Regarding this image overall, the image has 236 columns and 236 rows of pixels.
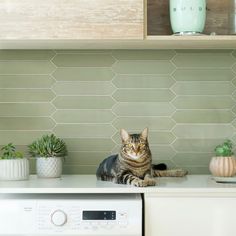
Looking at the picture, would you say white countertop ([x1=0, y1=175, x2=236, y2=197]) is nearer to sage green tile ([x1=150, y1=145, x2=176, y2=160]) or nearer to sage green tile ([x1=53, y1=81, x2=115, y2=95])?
sage green tile ([x1=150, y1=145, x2=176, y2=160])

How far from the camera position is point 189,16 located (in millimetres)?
2156

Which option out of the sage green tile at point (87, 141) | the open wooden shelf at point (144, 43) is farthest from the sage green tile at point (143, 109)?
the open wooden shelf at point (144, 43)

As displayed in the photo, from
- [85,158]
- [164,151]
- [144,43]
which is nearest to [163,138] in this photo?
[164,151]

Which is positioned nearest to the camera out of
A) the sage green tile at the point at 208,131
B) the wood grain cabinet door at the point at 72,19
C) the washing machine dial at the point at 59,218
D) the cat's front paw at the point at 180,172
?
the washing machine dial at the point at 59,218

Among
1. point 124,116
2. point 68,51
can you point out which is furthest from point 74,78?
point 124,116

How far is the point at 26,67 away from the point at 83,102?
31cm

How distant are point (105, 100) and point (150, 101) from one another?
8.2 inches

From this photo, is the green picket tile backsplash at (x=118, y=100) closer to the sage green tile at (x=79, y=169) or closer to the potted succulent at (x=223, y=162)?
the sage green tile at (x=79, y=169)

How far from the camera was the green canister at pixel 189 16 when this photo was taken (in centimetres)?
216

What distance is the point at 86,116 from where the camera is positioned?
8.16 feet

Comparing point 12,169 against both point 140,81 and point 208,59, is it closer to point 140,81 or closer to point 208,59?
point 140,81

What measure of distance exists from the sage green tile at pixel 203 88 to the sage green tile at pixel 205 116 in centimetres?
9

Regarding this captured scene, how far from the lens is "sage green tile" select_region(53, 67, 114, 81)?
2.49m

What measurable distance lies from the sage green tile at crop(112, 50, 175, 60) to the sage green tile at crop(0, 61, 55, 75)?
313mm
